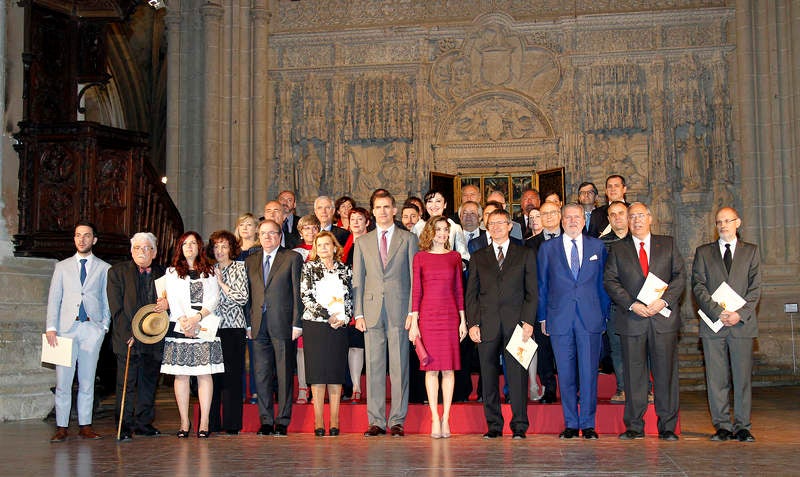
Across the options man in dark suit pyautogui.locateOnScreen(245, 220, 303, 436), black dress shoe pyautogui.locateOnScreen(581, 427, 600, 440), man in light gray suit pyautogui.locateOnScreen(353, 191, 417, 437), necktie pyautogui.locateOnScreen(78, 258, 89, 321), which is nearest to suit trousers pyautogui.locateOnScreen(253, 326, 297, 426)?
man in dark suit pyautogui.locateOnScreen(245, 220, 303, 436)

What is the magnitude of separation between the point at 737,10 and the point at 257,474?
1154 cm

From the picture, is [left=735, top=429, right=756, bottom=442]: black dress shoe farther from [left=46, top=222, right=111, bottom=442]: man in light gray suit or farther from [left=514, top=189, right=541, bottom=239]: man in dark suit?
[left=46, top=222, right=111, bottom=442]: man in light gray suit

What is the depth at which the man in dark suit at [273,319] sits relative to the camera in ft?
23.7

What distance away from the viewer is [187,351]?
7141mm

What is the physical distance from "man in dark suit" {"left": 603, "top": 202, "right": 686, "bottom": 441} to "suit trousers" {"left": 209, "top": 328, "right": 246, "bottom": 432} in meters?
3.03

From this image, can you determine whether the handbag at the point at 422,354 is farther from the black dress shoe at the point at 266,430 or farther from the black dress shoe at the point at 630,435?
the black dress shoe at the point at 630,435

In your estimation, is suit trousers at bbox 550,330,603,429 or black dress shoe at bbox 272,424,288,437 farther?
black dress shoe at bbox 272,424,288,437

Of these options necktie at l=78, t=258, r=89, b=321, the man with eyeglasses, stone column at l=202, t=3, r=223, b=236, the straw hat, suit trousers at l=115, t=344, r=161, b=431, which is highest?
stone column at l=202, t=3, r=223, b=236

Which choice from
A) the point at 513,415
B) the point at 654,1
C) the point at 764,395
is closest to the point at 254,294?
the point at 513,415

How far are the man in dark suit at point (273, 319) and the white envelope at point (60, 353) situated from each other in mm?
1462

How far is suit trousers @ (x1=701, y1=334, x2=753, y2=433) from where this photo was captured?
6.68 metres

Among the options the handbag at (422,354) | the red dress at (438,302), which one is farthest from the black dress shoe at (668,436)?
the handbag at (422,354)

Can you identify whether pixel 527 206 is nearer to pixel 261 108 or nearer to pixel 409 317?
pixel 409 317

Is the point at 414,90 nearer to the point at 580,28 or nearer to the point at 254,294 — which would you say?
the point at 580,28
